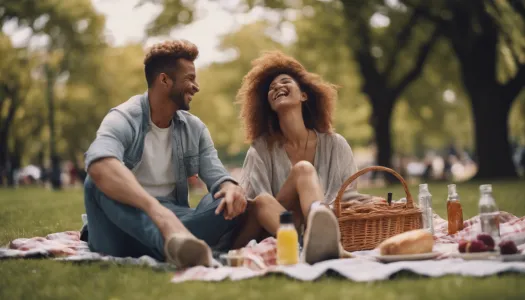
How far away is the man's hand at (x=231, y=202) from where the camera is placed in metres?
4.54

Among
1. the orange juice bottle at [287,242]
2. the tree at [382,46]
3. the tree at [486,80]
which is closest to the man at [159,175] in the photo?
the orange juice bottle at [287,242]

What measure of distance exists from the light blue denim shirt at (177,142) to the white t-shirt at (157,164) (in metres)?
0.05

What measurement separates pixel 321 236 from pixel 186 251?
33.3 inches

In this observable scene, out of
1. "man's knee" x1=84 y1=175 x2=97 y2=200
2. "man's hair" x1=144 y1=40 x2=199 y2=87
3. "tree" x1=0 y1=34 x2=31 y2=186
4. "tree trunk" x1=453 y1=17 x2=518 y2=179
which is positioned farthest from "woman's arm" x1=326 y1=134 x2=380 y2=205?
"tree" x1=0 y1=34 x2=31 y2=186

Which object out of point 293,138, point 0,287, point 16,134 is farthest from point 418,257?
point 16,134

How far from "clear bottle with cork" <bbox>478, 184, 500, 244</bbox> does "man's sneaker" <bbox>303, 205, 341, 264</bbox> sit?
1.19 meters

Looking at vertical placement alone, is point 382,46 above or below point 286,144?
above

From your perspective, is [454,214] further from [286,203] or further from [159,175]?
[159,175]

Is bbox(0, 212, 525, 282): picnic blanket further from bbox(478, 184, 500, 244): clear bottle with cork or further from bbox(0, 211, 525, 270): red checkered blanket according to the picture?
bbox(478, 184, 500, 244): clear bottle with cork

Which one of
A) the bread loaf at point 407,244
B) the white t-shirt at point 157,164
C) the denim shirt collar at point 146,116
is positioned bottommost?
the bread loaf at point 407,244

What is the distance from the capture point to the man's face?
195 inches

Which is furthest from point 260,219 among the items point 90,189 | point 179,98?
point 90,189

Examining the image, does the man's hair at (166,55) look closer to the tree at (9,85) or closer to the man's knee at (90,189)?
the man's knee at (90,189)

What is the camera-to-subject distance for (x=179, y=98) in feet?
16.4
